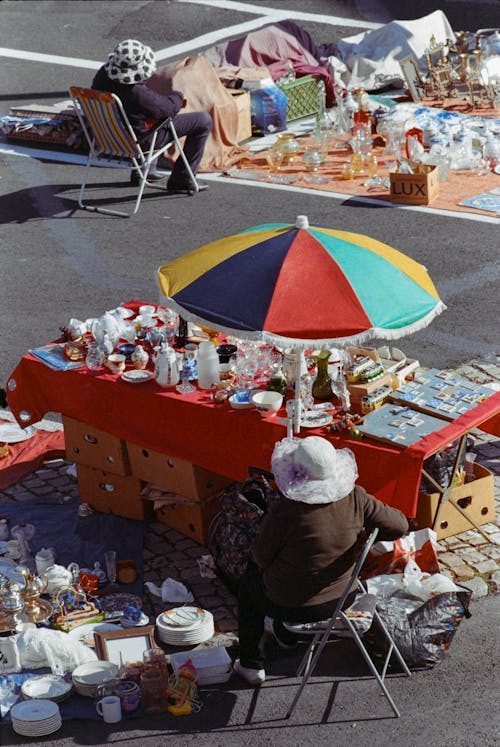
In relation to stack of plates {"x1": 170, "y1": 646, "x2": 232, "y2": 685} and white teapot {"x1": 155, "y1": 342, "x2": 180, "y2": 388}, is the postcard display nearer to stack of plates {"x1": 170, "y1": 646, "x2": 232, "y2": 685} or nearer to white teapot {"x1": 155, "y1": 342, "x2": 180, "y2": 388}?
white teapot {"x1": 155, "y1": 342, "x2": 180, "y2": 388}

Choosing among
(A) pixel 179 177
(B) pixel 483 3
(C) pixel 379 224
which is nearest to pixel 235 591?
(C) pixel 379 224

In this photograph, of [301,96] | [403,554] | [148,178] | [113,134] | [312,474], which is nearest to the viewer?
[312,474]

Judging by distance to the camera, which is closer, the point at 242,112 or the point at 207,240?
the point at 207,240

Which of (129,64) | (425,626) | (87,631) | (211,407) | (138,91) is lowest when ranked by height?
(87,631)

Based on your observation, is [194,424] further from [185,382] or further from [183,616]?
[183,616]

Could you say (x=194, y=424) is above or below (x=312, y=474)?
below

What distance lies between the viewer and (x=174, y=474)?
692cm

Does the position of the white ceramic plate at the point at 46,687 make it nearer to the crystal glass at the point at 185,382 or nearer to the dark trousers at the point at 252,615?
the dark trousers at the point at 252,615

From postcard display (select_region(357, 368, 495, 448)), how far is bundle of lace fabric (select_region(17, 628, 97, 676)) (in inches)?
73.9

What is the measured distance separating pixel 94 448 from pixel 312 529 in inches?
89.8

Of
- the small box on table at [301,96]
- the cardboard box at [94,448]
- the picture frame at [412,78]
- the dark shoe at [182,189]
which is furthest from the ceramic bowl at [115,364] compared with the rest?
the picture frame at [412,78]

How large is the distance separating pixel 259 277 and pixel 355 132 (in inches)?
338

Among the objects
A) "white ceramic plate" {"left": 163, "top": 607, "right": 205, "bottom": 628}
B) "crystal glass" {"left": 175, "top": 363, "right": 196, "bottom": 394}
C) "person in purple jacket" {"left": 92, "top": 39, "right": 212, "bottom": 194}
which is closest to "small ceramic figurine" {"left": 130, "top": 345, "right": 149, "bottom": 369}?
"crystal glass" {"left": 175, "top": 363, "right": 196, "bottom": 394}

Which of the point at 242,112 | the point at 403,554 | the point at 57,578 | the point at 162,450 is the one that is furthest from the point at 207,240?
the point at 403,554
